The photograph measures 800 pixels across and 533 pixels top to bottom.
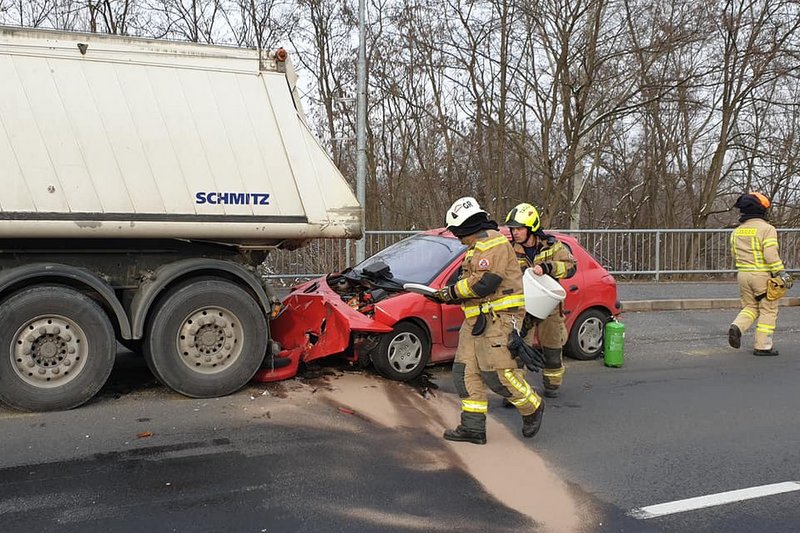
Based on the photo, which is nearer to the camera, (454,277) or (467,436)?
(467,436)

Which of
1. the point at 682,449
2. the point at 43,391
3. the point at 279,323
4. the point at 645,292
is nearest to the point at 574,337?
the point at 682,449

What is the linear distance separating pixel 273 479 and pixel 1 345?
2533mm

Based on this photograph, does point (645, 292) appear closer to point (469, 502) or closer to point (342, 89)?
point (469, 502)

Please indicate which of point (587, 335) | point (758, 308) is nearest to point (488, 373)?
point (587, 335)

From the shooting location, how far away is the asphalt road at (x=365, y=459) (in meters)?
3.54

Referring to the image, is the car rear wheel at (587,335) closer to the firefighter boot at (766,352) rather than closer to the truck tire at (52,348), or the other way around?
the firefighter boot at (766,352)

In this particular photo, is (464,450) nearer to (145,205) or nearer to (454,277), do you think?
(454,277)

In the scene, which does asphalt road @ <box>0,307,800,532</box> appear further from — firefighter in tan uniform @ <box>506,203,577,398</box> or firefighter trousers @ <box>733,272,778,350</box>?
firefighter trousers @ <box>733,272,778,350</box>

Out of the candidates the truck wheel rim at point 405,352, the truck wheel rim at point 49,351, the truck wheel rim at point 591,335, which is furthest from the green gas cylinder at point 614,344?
the truck wheel rim at point 49,351

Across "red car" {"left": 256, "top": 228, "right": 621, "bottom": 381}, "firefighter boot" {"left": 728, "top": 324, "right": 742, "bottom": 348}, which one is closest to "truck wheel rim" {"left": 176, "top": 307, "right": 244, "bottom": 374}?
"red car" {"left": 256, "top": 228, "right": 621, "bottom": 381}

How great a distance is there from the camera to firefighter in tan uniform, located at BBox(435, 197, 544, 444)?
465 cm

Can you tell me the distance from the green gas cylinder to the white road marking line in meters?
3.06

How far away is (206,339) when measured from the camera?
565 cm

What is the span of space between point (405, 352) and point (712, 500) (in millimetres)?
3053
